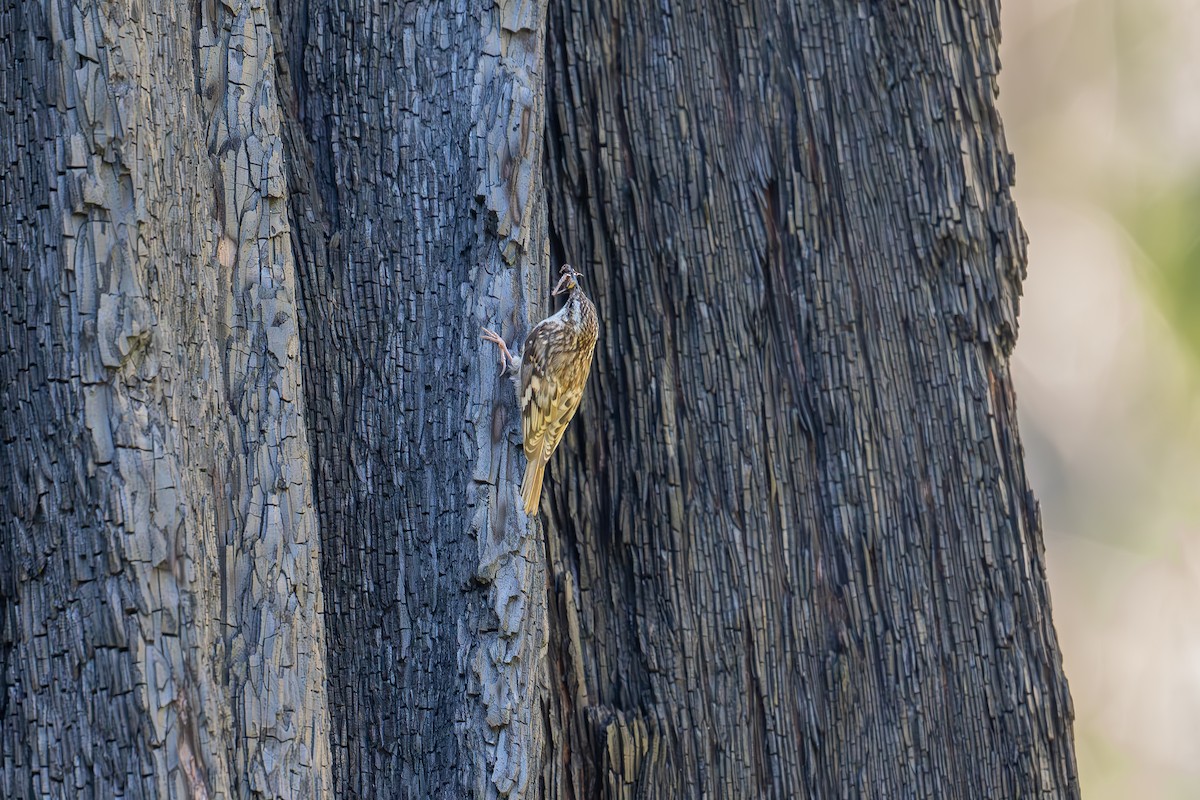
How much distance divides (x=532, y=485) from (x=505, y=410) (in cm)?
22

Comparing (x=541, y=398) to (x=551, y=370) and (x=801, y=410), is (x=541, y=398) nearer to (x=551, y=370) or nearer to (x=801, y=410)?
(x=551, y=370)

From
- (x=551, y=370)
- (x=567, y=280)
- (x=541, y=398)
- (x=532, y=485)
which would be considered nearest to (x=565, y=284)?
(x=567, y=280)

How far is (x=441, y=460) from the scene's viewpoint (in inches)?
119

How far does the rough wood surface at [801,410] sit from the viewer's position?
3477 millimetres

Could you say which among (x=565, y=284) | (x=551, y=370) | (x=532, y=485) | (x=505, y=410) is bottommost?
(x=532, y=485)

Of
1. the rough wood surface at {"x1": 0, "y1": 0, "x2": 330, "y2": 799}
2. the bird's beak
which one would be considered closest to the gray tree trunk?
the rough wood surface at {"x1": 0, "y1": 0, "x2": 330, "y2": 799}

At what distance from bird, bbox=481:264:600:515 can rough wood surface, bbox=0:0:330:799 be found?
0.59 m

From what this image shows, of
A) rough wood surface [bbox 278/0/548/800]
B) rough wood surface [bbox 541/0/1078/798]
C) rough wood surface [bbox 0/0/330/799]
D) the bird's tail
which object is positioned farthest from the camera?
rough wood surface [bbox 541/0/1078/798]

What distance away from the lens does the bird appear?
3.01m

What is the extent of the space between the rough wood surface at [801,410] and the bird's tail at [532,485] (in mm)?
393

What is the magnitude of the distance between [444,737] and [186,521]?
3.09 feet

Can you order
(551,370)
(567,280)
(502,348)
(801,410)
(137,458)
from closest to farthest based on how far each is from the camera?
(137,458)
(502,348)
(551,370)
(567,280)
(801,410)

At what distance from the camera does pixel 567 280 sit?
3510 millimetres

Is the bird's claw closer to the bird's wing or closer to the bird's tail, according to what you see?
the bird's wing
